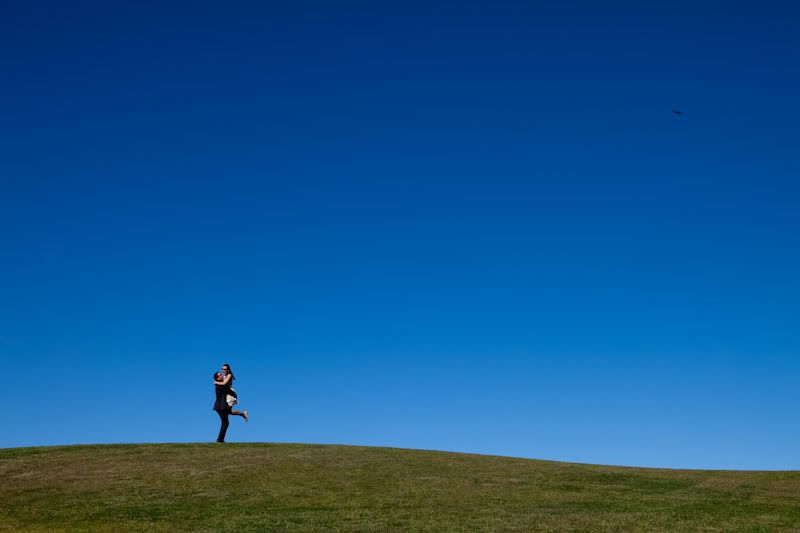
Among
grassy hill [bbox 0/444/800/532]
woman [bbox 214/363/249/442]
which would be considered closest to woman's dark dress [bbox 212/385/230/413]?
woman [bbox 214/363/249/442]

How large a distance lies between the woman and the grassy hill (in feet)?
5.08

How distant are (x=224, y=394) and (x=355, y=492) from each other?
11.3 m

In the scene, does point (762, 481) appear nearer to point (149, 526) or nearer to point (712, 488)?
point (712, 488)

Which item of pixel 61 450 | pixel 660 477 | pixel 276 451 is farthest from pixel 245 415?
pixel 660 477

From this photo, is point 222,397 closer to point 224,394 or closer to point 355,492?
point 224,394

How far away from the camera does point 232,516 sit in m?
19.3

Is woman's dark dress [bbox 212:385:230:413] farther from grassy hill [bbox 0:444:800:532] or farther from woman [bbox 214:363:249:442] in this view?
grassy hill [bbox 0:444:800:532]

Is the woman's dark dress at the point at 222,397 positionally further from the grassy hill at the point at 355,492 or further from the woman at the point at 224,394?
the grassy hill at the point at 355,492

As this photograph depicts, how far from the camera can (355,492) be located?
22906 mm

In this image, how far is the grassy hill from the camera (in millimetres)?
18500

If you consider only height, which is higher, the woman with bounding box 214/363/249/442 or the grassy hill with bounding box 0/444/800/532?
the woman with bounding box 214/363/249/442

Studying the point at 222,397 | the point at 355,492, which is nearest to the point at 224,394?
the point at 222,397

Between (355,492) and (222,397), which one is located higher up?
(222,397)

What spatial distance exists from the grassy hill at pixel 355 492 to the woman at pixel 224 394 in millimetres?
1547
